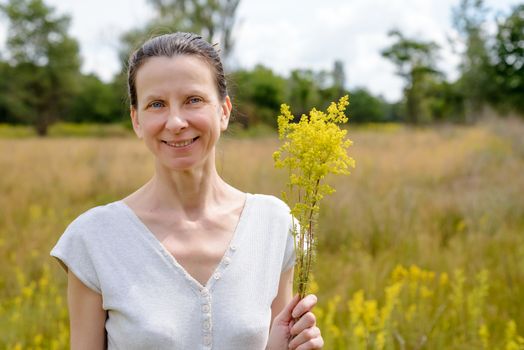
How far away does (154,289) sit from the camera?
1.43m

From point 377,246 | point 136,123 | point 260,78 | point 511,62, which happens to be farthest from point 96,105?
point 136,123

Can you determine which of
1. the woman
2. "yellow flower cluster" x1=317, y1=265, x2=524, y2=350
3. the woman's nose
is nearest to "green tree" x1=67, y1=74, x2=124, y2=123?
"yellow flower cluster" x1=317, y1=265, x2=524, y2=350

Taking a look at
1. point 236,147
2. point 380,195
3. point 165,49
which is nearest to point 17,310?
point 165,49

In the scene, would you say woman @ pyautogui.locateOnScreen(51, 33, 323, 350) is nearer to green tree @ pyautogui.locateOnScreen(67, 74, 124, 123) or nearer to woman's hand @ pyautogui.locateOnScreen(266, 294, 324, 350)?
woman's hand @ pyautogui.locateOnScreen(266, 294, 324, 350)

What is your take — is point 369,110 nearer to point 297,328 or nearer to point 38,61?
point 38,61

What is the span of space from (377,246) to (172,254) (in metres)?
3.74

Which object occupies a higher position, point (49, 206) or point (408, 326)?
point (49, 206)

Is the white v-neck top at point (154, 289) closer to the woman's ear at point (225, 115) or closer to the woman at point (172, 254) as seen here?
the woman at point (172, 254)

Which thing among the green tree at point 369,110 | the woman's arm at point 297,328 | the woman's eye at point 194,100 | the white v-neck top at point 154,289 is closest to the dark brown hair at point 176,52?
the woman's eye at point 194,100

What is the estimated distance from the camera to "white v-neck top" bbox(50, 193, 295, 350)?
55.2 inches

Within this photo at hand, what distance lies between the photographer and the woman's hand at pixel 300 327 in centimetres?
128

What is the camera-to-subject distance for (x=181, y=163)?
1.48 metres

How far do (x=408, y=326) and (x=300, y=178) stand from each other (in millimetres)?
2119

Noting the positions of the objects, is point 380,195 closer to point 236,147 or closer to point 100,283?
point 100,283
